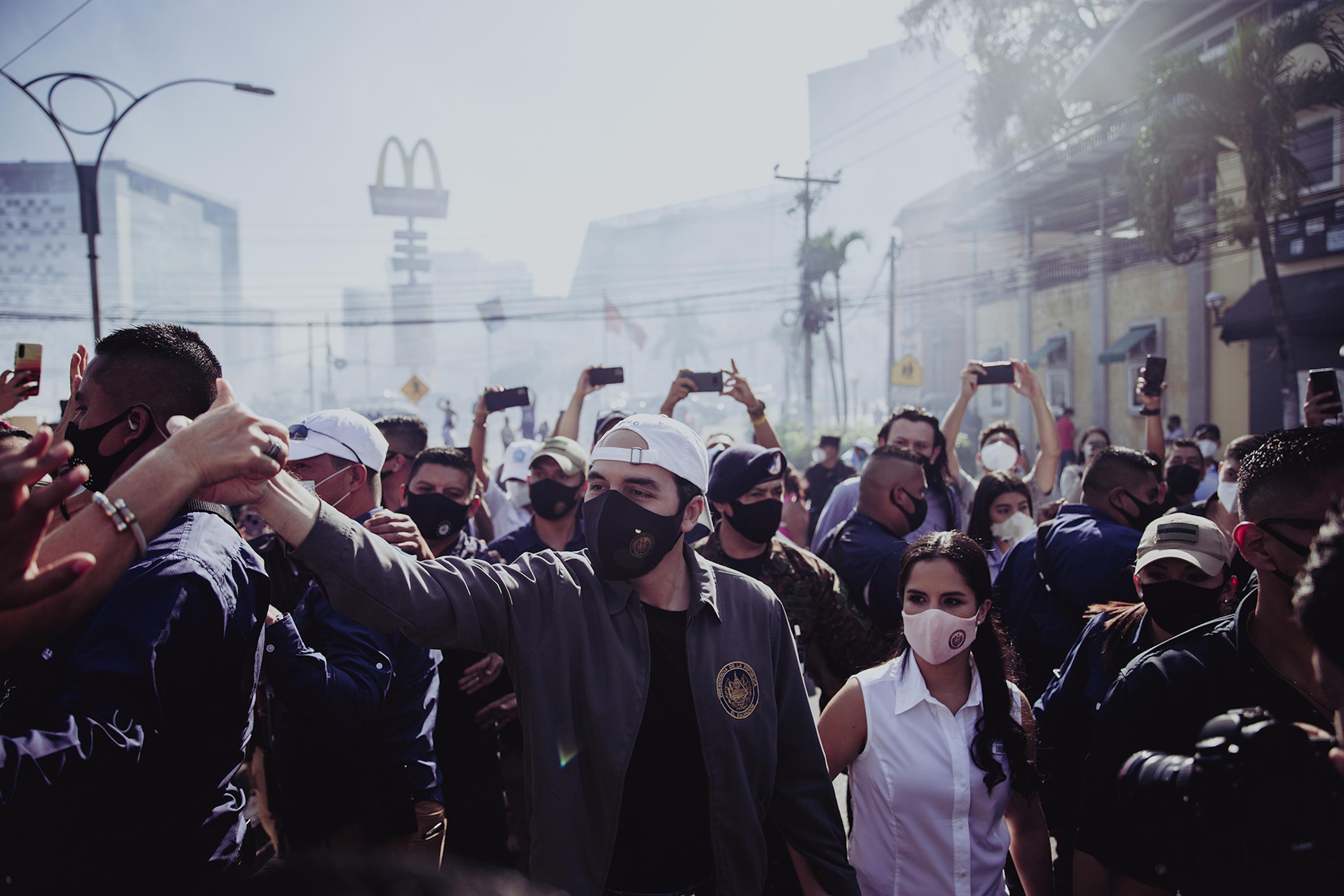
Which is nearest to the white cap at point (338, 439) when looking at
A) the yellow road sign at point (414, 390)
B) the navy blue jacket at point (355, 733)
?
the navy blue jacket at point (355, 733)

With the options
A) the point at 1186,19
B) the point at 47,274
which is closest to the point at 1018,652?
the point at 1186,19

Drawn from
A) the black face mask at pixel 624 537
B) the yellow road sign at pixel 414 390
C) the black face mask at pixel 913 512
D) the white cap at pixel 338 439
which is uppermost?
the yellow road sign at pixel 414 390

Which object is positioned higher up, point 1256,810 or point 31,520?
point 31,520

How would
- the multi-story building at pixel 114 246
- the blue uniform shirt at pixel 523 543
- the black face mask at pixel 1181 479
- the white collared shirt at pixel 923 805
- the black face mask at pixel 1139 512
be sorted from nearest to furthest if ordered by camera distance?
the white collared shirt at pixel 923 805, the black face mask at pixel 1139 512, the blue uniform shirt at pixel 523 543, the black face mask at pixel 1181 479, the multi-story building at pixel 114 246

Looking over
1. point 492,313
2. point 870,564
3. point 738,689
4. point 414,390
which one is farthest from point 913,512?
point 492,313

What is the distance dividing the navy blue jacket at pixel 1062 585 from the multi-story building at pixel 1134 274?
626 inches

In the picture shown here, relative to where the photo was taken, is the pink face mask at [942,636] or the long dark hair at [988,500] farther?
the long dark hair at [988,500]

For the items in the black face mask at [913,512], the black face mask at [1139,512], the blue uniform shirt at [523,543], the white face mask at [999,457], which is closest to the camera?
the black face mask at [1139,512]

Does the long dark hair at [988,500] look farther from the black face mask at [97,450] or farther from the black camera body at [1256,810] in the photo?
the black face mask at [97,450]

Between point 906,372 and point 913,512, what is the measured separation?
13975mm

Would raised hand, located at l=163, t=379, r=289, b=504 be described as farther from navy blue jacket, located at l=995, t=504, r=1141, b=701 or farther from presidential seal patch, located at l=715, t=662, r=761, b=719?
navy blue jacket, located at l=995, t=504, r=1141, b=701

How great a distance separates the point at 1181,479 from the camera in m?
7.62

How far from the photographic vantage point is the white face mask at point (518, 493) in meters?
6.18

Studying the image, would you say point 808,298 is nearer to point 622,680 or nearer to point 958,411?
point 958,411
